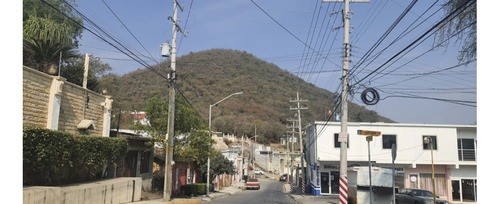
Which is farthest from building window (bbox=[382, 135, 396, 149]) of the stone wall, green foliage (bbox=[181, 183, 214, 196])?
the stone wall

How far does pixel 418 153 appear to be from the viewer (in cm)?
3269

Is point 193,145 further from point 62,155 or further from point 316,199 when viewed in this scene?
point 316,199

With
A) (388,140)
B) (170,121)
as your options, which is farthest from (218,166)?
(170,121)

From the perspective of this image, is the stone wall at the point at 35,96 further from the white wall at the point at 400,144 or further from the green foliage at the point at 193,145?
the white wall at the point at 400,144

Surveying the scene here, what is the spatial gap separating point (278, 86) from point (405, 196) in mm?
115769

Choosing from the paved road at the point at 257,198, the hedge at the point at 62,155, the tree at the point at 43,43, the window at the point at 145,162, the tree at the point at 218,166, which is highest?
the tree at the point at 43,43

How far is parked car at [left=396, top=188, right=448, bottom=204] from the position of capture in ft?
66.4

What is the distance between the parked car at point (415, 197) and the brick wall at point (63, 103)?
1790 cm

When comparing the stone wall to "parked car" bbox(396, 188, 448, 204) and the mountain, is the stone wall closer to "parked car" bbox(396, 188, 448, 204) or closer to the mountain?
"parked car" bbox(396, 188, 448, 204)

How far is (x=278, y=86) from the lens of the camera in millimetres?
137125

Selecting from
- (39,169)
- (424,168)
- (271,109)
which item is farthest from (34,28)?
(271,109)

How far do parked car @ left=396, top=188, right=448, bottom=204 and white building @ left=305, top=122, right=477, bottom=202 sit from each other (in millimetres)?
10267

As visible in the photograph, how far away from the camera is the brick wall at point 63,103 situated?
13297mm

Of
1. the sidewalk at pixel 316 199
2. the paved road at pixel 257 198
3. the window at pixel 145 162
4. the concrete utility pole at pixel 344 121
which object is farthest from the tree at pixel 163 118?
the concrete utility pole at pixel 344 121
